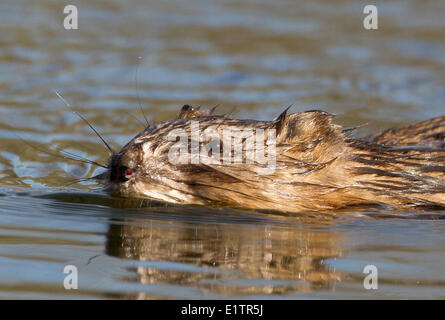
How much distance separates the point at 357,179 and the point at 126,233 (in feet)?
5.88

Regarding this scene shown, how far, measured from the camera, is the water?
533 cm

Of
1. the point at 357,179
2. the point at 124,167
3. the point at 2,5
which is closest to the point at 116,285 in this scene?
the point at 124,167

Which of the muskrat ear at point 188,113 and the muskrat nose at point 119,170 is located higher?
the muskrat ear at point 188,113

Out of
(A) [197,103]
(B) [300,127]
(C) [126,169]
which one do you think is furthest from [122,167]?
(A) [197,103]

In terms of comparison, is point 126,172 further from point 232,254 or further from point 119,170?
point 232,254

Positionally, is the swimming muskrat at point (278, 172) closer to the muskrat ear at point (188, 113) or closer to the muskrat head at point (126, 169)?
the muskrat head at point (126, 169)

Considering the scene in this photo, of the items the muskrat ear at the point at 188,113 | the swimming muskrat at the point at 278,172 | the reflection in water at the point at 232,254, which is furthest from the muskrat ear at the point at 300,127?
the muskrat ear at the point at 188,113

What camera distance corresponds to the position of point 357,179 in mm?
6715

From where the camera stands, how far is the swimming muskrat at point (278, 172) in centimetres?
661

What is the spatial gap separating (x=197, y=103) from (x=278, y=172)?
16.0 feet

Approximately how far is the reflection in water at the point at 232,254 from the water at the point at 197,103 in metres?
0.01

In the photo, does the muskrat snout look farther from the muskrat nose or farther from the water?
the water

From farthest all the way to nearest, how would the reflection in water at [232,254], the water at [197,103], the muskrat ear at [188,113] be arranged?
the muskrat ear at [188,113]
the water at [197,103]
the reflection in water at [232,254]

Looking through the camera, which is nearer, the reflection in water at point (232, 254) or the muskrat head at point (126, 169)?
the reflection in water at point (232, 254)
